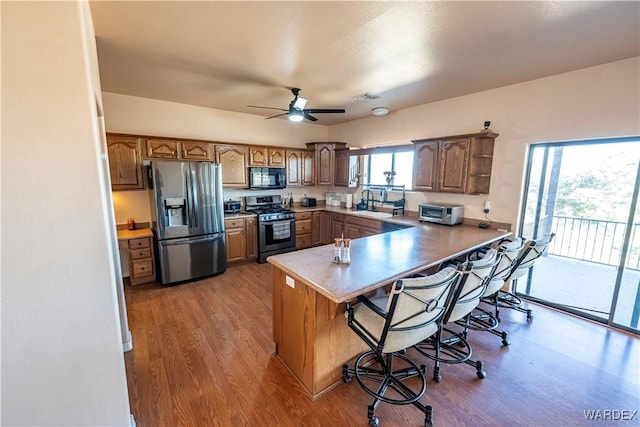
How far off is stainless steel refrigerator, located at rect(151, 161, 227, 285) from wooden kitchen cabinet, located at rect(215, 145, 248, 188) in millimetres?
490

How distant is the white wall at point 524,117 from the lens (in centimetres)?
253

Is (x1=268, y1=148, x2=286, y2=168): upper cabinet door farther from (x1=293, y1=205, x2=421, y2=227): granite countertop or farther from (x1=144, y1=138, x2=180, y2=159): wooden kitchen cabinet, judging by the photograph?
(x1=144, y1=138, x2=180, y2=159): wooden kitchen cabinet

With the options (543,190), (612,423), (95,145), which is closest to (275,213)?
(95,145)

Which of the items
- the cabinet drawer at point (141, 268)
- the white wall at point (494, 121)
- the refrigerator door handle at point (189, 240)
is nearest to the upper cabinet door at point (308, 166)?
the white wall at point (494, 121)

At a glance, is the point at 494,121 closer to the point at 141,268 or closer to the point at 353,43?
the point at 353,43

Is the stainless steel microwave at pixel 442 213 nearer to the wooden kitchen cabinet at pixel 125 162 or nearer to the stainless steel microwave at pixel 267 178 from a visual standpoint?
the stainless steel microwave at pixel 267 178

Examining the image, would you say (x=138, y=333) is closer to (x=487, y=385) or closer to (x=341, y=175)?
(x=487, y=385)

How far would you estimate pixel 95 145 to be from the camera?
4.09 feet

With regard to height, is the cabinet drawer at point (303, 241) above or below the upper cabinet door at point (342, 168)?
below

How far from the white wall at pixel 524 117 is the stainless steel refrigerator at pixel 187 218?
318 centimetres

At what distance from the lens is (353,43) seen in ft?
7.16

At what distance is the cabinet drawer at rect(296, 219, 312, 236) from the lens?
5074 mm

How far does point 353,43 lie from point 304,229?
3497 millimetres

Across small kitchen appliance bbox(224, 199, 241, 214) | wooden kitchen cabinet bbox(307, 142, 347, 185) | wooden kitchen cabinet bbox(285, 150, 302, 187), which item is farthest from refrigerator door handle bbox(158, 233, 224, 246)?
wooden kitchen cabinet bbox(307, 142, 347, 185)
